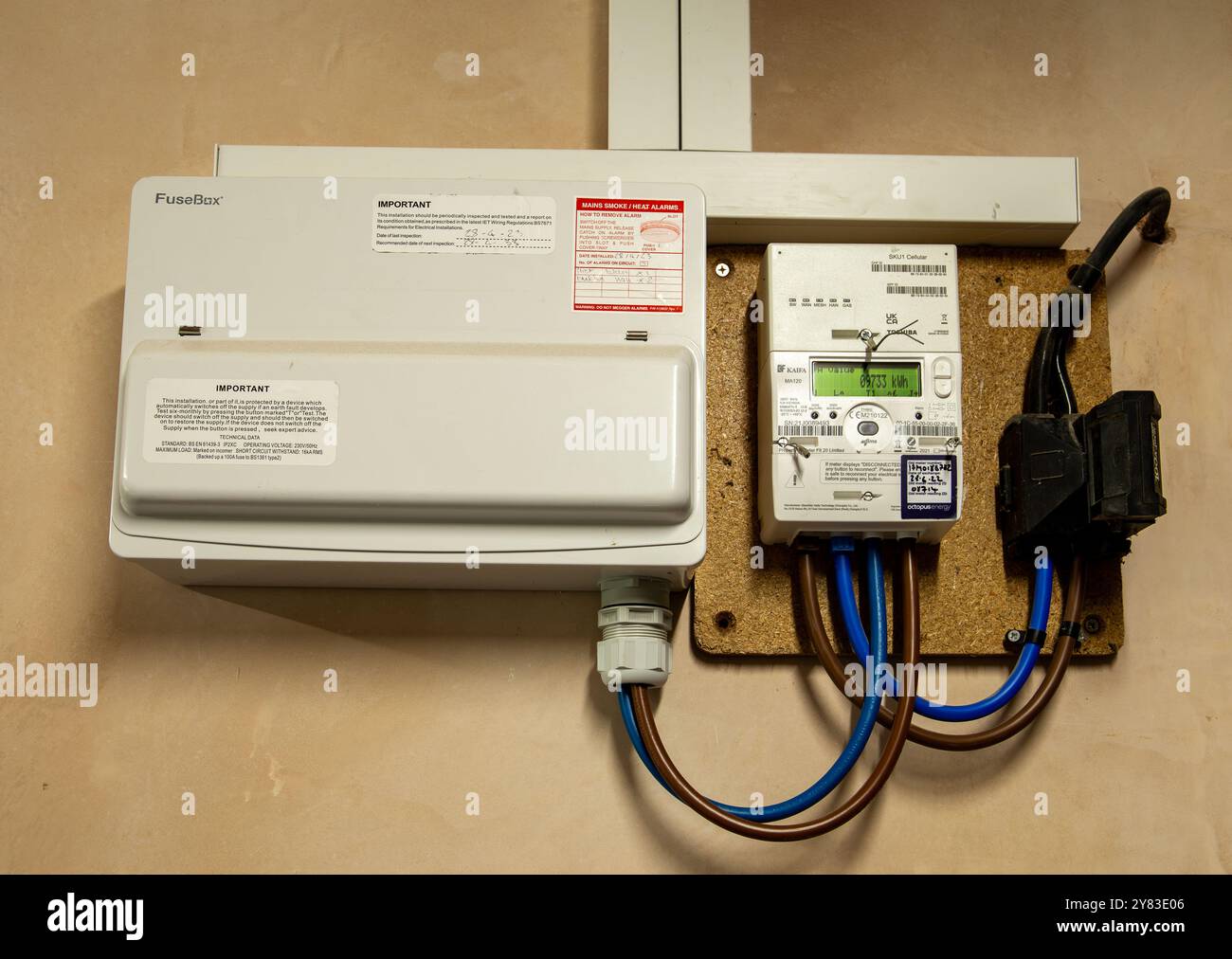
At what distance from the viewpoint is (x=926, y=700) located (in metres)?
0.74

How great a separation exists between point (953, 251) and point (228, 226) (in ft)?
2.00

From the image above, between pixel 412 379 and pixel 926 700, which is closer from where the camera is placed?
pixel 412 379

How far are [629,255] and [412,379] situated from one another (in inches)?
8.1

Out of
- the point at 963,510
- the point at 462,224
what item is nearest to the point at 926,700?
the point at 963,510

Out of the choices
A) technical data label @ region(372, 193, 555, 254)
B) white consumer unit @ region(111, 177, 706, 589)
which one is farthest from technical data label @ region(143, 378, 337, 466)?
technical data label @ region(372, 193, 555, 254)

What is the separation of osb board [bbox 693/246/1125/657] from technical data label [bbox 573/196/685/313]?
0.41ft

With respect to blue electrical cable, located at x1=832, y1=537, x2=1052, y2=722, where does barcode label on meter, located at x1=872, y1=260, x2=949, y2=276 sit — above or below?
above

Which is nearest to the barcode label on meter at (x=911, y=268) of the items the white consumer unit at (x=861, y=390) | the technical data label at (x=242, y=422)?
the white consumer unit at (x=861, y=390)

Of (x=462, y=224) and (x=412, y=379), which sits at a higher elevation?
(x=462, y=224)

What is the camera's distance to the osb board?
772 mm

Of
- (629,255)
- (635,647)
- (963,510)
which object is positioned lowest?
(635,647)

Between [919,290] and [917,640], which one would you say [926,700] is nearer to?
[917,640]

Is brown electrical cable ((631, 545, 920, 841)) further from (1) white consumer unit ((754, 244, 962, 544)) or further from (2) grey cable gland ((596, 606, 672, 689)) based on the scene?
(1) white consumer unit ((754, 244, 962, 544))

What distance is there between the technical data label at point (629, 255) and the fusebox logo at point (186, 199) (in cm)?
30
